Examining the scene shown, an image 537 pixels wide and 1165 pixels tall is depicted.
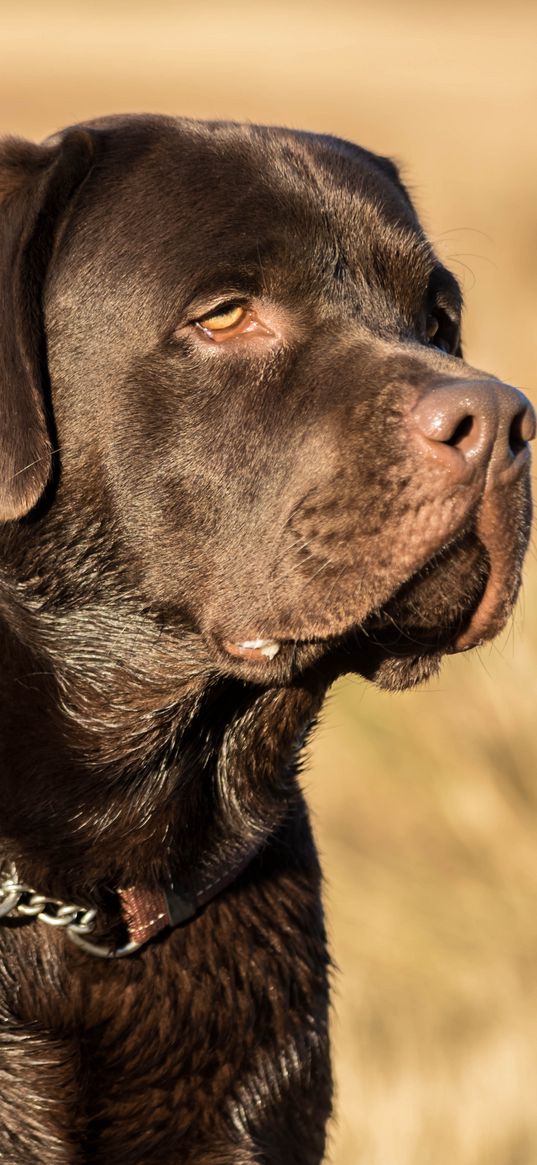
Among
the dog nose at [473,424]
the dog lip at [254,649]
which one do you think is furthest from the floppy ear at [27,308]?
the dog nose at [473,424]

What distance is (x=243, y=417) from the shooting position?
2955mm

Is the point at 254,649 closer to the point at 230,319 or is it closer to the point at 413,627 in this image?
the point at 413,627

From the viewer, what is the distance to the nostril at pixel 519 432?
273cm

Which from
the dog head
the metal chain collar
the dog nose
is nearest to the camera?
the dog nose

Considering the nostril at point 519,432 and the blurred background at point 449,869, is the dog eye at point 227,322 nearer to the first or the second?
the nostril at point 519,432

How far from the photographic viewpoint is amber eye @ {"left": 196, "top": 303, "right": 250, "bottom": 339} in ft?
9.84

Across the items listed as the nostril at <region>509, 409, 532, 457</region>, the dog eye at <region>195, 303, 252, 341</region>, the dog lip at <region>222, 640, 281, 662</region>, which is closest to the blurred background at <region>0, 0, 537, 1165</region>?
the dog lip at <region>222, 640, 281, 662</region>

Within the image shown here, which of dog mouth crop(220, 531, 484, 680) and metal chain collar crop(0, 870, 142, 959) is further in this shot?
metal chain collar crop(0, 870, 142, 959)

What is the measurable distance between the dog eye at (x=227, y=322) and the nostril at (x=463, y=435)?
0.51 m

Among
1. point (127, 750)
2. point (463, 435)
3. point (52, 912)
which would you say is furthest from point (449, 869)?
point (463, 435)

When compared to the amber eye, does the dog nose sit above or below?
above

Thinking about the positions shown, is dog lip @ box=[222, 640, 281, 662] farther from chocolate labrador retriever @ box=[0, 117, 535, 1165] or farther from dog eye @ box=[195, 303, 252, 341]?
dog eye @ box=[195, 303, 252, 341]

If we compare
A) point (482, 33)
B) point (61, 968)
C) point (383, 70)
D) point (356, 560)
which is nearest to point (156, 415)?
point (356, 560)

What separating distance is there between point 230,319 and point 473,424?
0.59m
